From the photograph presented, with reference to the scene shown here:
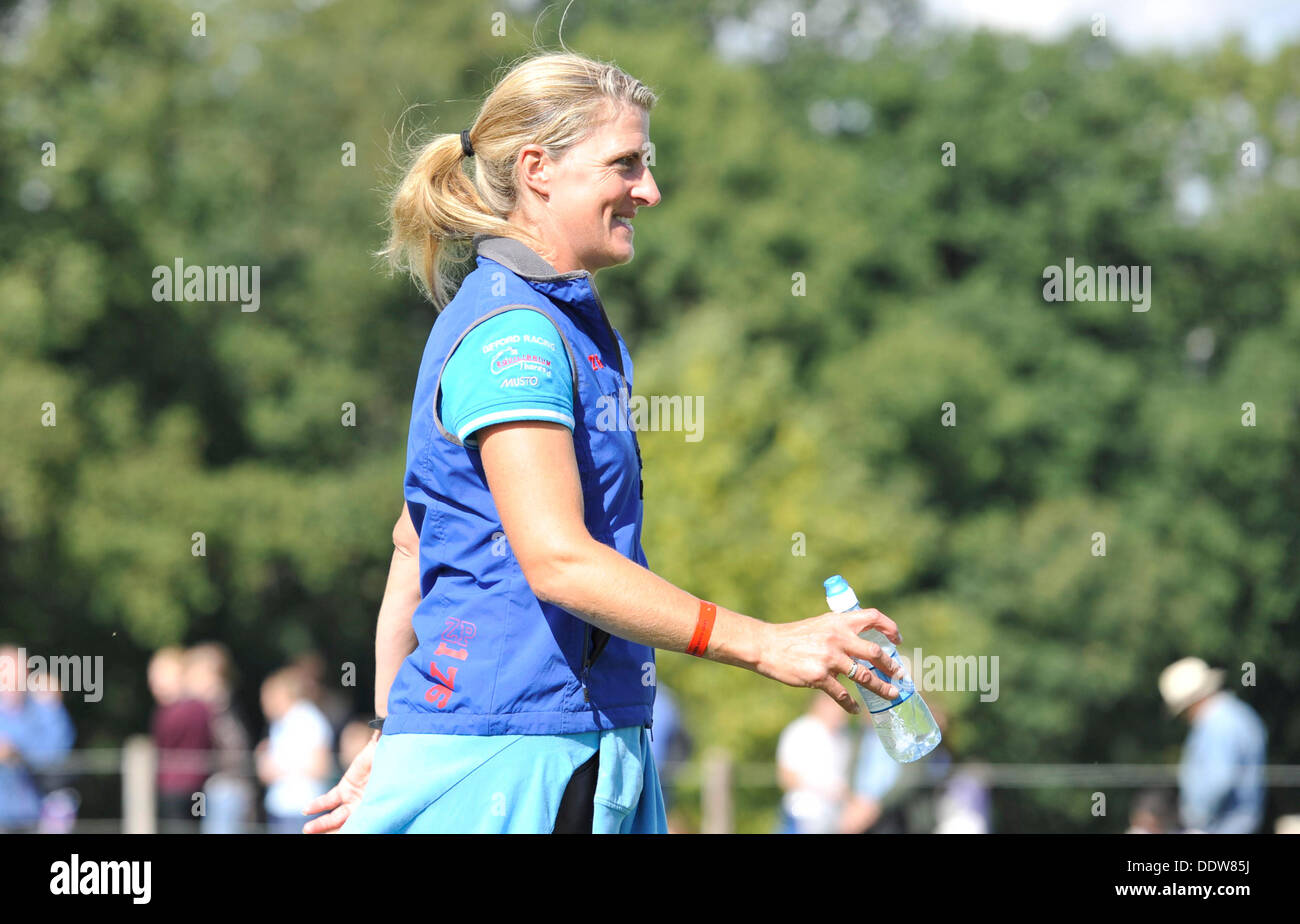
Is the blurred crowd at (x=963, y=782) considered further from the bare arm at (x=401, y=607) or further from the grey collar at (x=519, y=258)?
the grey collar at (x=519, y=258)

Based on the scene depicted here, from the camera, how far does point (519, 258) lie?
293 centimetres

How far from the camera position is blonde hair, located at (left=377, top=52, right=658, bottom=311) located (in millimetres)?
3035

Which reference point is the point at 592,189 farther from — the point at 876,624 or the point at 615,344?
the point at 876,624

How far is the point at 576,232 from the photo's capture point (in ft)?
10.00

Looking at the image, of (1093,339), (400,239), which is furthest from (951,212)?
(400,239)

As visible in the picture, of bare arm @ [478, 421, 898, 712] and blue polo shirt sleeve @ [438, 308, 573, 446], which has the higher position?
blue polo shirt sleeve @ [438, 308, 573, 446]

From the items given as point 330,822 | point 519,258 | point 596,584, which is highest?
point 519,258

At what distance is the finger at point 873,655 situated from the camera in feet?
8.89

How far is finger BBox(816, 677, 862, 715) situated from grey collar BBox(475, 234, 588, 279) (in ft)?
2.80

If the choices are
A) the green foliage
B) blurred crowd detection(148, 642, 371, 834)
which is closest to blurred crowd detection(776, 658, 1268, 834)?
blurred crowd detection(148, 642, 371, 834)

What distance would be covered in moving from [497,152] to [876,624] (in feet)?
3.77

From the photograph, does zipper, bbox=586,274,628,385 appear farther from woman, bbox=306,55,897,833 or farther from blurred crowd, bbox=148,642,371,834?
blurred crowd, bbox=148,642,371,834

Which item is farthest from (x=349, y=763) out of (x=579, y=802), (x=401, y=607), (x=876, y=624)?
(x=876, y=624)

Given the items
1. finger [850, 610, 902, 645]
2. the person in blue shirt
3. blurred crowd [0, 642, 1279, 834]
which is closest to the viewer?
finger [850, 610, 902, 645]
